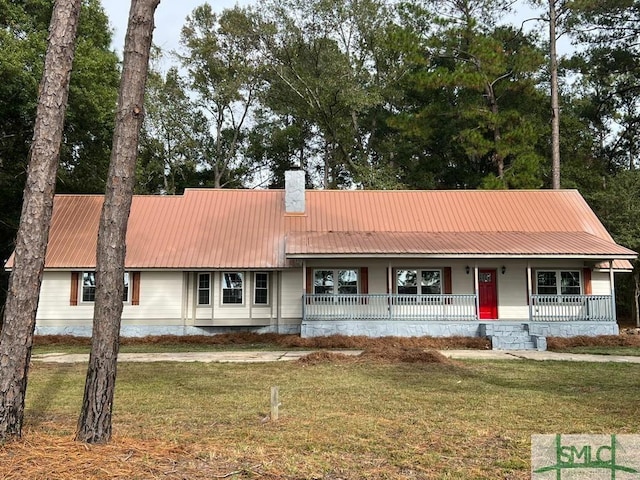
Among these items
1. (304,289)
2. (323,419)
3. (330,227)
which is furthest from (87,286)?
(323,419)

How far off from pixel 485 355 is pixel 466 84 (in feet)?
59.5

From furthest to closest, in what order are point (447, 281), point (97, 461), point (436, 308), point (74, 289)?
point (447, 281), point (74, 289), point (436, 308), point (97, 461)

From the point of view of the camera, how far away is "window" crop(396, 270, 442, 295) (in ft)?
65.4

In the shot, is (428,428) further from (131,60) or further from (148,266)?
(148,266)

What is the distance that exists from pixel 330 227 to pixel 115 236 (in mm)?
16398

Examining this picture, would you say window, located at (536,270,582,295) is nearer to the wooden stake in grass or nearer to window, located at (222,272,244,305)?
window, located at (222,272,244,305)

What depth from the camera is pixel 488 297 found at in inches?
784

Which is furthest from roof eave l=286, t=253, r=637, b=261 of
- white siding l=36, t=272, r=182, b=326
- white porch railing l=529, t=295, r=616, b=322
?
white siding l=36, t=272, r=182, b=326

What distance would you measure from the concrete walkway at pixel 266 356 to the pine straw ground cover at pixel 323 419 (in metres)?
1.36

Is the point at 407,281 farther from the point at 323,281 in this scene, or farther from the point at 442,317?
the point at 323,281

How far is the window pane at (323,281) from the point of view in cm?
1998

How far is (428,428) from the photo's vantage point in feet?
21.1

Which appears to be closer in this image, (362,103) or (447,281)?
(447,281)

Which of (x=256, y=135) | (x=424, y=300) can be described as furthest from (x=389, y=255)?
(x=256, y=135)
